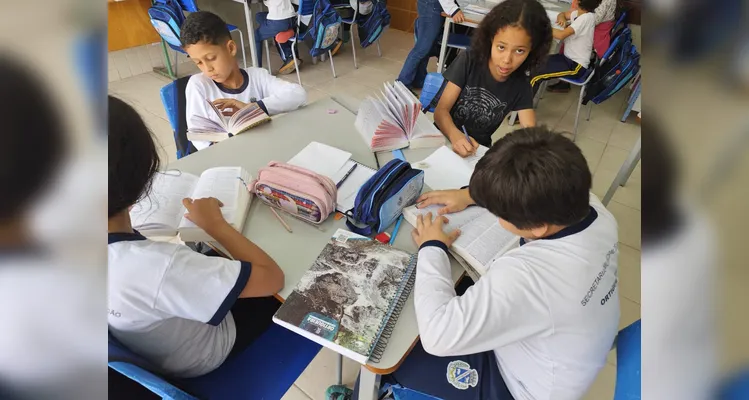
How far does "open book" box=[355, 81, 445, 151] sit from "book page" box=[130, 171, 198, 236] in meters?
0.55

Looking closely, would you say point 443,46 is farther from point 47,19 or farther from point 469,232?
point 47,19

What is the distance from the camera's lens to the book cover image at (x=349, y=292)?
77cm

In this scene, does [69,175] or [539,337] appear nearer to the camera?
[69,175]

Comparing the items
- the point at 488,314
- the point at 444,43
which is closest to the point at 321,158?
the point at 488,314

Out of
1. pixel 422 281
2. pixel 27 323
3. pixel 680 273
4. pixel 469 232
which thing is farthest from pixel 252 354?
pixel 680 273

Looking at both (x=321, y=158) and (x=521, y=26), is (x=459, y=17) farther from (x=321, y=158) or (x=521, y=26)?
(x=321, y=158)

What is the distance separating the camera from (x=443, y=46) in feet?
10.0

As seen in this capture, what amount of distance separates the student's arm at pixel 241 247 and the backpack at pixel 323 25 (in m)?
2.40

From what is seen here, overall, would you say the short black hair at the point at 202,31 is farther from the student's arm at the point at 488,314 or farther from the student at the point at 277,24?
the student at the point at 277,24

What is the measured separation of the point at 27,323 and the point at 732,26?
28cm

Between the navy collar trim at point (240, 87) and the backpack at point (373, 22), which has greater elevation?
the navy collar trim at point (240, 87)

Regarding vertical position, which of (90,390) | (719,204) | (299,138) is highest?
(719,204)

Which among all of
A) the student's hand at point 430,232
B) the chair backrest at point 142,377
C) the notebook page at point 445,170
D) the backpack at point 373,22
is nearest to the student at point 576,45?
the backpack at point 373,22

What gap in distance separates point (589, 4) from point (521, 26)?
5.69ft
